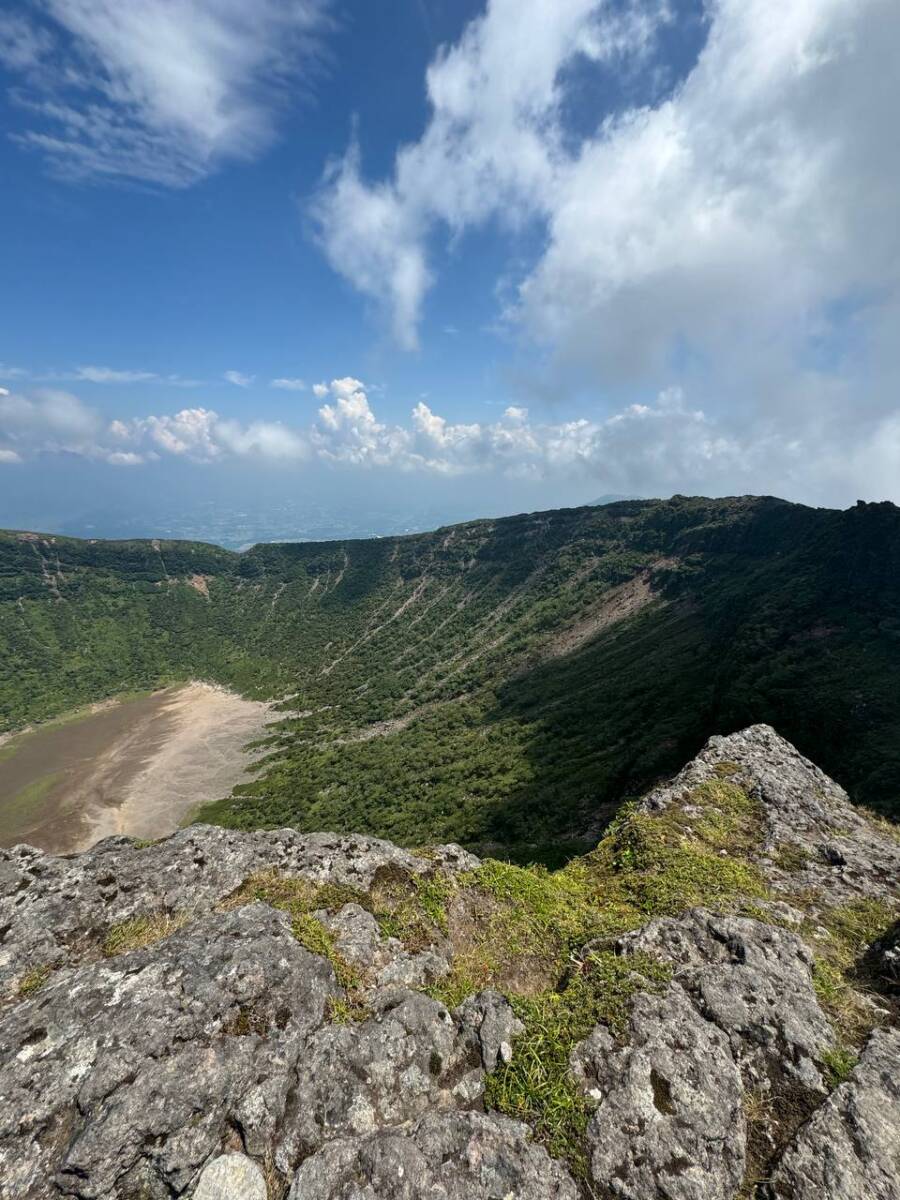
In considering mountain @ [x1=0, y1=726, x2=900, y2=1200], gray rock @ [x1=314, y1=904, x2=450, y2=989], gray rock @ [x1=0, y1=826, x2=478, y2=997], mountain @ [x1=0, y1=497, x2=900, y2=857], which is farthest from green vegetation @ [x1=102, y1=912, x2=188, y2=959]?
mountain @ [x1=0, y1=497, x2=900, y2=857]

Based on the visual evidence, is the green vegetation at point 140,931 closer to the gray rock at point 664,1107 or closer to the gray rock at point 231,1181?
the gray rock at point 231,1181

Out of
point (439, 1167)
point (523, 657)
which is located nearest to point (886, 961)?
point (439, 1167)

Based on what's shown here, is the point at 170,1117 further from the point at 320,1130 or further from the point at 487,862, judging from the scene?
the point at 487,862

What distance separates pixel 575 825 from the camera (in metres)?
41.2

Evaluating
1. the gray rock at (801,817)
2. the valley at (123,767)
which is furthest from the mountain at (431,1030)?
the valley at (123,767)

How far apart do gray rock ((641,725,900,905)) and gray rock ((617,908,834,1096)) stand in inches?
172

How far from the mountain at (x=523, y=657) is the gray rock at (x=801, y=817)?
51.5 feet

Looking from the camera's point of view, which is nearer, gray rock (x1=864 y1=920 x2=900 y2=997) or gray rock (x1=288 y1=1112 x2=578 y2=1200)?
gray rock (x1=288 y1=1112 x2=578 y2=1200)

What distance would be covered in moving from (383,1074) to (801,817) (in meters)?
15.8

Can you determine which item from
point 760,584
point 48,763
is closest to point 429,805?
point 760,584

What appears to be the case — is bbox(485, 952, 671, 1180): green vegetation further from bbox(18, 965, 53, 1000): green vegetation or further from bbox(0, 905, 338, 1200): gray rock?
bbox(18, 965, 53, 1000): green vegetation

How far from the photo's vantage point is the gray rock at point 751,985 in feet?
26.2

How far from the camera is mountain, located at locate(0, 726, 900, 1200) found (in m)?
6.57

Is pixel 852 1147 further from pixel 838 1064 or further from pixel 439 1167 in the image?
pixel 439 1167
